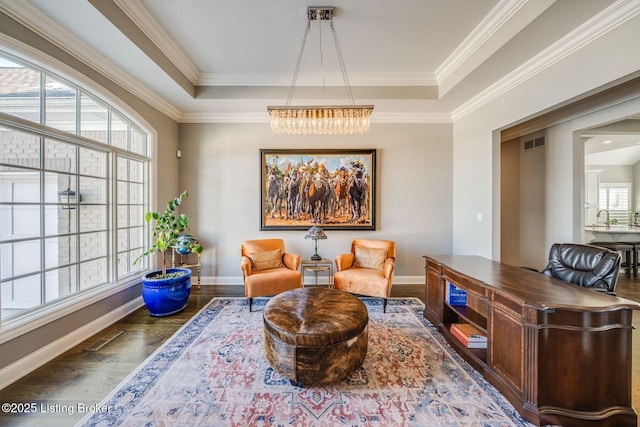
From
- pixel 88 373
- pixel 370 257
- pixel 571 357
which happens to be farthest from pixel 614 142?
pixel 88 373

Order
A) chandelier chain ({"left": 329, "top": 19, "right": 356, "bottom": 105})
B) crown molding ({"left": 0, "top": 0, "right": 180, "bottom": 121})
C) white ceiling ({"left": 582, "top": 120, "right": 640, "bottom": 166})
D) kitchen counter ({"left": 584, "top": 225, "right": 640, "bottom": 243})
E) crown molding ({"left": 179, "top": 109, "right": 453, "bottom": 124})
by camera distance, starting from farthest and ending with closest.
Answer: kitchen counter ({"left": 584, "top": 225, "right": 640, "bottom": 243}) < crown molding ({"left": 179, "top": 109, "right": 453, "bottom": 124}) < white ceiling ({"left": 582, "top": 120, "right": 640, "bottom": 166}) < chandelier chain ({"left": 329, "top": 19, "right": 356, "bottom": 105}) < crown molding ({"left": 0, "top": 0, "right": 180, "bottom": 121})

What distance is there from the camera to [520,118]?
301 centimetres

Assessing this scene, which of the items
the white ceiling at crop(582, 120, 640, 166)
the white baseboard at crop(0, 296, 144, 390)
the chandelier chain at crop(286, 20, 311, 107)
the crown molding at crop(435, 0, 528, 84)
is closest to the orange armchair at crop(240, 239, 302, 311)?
the white baseboard at crop(0, 296, 144, 390)

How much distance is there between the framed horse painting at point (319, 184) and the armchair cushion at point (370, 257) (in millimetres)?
580

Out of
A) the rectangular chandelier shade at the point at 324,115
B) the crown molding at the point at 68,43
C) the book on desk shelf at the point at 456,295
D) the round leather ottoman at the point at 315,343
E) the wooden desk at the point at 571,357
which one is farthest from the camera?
the rectangular chandelier shade at the point at 324,115

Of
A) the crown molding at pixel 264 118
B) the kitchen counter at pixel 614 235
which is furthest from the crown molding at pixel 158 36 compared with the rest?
the kitchen counter at pixel 614 235

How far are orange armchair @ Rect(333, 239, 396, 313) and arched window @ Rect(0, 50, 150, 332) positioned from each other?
3.19 metres

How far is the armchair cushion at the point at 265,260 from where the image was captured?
3.77 m

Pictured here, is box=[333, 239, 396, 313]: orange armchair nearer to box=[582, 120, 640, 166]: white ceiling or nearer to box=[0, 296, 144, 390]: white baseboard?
box=[0, 296, 144, 390]: white baseboard

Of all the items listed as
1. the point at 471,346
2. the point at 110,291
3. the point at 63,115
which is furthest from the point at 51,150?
the point at 471,346

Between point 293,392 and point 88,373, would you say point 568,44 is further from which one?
point 88,373

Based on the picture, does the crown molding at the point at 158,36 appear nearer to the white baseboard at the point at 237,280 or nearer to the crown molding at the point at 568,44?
the white baseboard at the point at 237,280

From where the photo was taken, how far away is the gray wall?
4.46 metres

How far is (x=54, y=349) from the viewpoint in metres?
→ 2.37
